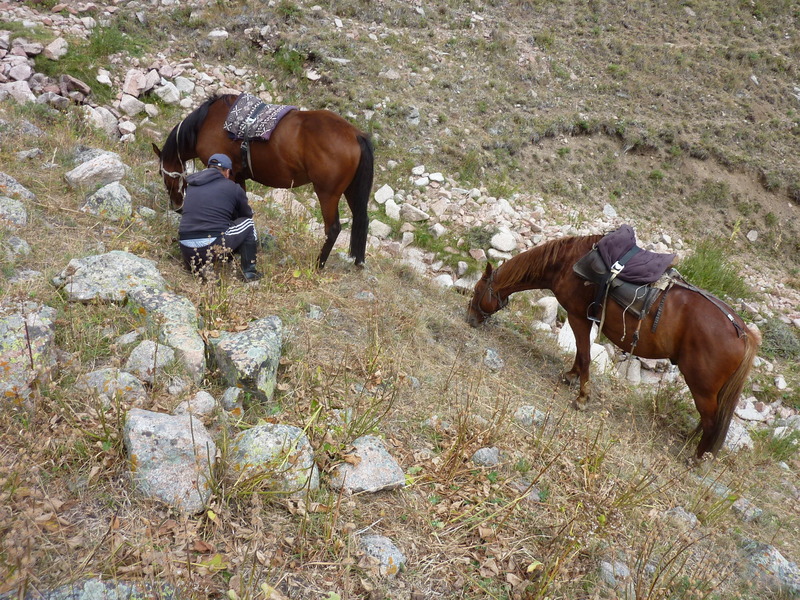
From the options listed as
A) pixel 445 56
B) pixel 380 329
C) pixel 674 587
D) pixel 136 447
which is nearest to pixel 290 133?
pixel 380 329

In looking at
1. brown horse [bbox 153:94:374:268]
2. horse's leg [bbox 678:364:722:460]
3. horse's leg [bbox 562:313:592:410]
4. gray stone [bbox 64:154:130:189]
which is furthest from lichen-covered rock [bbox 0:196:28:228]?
horse's leg [bbox 678:364:722:460]

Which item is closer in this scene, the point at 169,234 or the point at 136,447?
the point at 136,447

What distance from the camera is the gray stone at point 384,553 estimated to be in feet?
7.36

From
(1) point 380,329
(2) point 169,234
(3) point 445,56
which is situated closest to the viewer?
(1) point 380,329

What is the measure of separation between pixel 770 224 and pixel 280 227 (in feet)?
Answer: 39.3

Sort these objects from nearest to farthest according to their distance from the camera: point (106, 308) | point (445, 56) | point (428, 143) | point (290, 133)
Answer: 1. point (106, 308)
2. point (290, 133)
3. point (428, 143)
4. point (445, 56)

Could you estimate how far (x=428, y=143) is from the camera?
1052cm

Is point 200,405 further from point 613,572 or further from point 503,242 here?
point 503,242

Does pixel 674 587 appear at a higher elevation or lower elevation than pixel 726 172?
higher

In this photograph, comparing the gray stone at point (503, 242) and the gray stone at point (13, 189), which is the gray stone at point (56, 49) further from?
the gray stone at point (503, 242)

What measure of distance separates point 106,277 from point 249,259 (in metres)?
1.49

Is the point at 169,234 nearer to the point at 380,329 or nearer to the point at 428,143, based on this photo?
the point at 380,329

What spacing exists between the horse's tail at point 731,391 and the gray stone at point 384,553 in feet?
11.7

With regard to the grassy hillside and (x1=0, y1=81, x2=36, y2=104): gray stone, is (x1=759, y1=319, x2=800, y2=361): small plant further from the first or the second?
(x1=0, y1=81, x2=36, y2=104): gray stone
